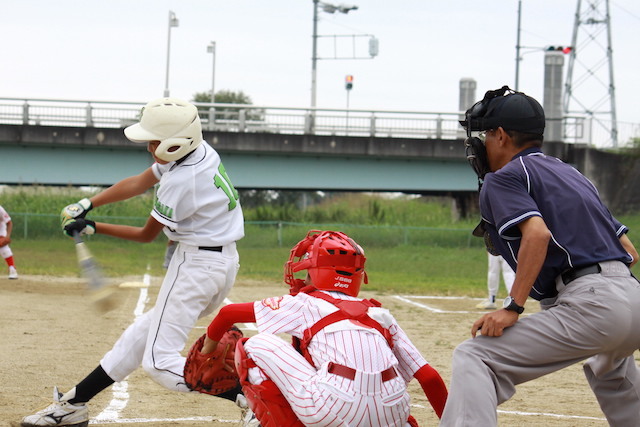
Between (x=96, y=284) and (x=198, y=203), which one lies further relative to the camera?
(x=96, y=284)

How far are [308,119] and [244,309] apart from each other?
24.4 meters

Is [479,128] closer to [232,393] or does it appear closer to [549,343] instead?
[549,343]

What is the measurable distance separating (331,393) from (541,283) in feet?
3.77

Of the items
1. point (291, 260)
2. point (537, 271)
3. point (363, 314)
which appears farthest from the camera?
point (291, 260)

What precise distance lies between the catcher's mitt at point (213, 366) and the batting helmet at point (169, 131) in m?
1.14

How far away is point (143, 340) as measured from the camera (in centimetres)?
561

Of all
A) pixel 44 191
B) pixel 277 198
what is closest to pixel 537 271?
pixel 44 191

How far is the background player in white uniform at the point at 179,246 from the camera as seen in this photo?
543cm

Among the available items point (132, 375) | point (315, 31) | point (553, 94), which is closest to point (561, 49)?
point (553, 94)

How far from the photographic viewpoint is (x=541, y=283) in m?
4.37

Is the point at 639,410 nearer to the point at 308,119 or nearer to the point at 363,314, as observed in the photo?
the point at 363,314

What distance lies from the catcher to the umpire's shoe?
4.88 feet

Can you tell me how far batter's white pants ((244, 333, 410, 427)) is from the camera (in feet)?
13.6

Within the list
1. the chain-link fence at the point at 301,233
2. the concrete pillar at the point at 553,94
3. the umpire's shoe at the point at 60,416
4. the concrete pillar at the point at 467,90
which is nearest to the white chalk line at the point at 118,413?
the umpire's shoe at the point at 60,416
